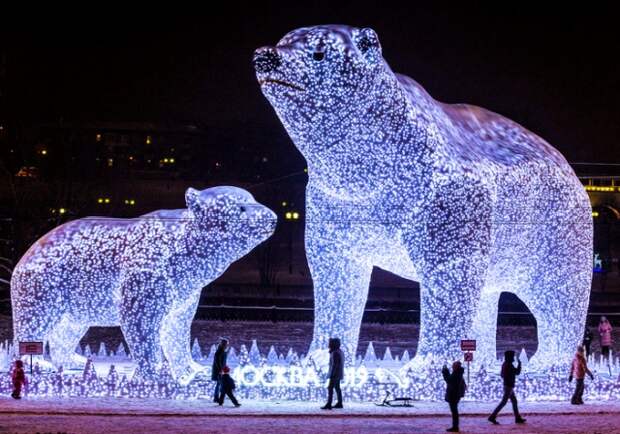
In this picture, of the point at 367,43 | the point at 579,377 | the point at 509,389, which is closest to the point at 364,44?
the point at 367,43

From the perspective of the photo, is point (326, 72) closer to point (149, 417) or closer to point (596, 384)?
point (149, 417)

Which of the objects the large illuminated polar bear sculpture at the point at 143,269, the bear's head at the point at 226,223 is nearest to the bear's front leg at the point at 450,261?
the bear's head at the point at 226,223

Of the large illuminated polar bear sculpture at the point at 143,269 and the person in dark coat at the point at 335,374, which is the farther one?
the large illuminated polar bear sculpture at the point at 143,269

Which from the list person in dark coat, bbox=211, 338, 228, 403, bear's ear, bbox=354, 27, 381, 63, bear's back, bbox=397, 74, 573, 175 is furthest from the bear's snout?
person in dark coat, bbox=211, 338, 228, 403

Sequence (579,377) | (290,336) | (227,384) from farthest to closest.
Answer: (290,336), (579,377), (227,384)

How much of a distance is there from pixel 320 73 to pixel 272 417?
3.29m

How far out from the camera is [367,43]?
9414 millimetres

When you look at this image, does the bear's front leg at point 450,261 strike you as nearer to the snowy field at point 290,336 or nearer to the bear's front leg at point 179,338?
the bear's front leg at point 179,338

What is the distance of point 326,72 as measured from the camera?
30.4 ft

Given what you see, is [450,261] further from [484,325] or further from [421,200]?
[484,325]

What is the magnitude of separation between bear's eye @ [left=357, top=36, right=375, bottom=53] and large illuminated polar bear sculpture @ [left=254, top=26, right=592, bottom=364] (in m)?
0.02

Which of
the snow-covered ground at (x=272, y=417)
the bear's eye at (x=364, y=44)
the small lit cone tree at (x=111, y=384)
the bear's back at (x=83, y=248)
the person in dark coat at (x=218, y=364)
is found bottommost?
the snow-covered ground at (x=272, y=417)

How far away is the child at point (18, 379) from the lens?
995cm

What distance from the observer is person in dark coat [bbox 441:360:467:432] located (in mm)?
8570
